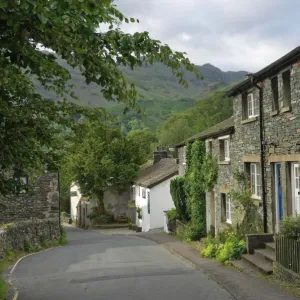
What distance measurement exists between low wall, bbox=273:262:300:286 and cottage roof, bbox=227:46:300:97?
5.70 meters

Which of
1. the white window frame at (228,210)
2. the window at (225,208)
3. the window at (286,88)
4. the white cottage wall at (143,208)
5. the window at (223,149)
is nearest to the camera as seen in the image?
the window at (286,88)

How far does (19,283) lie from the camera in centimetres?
1336

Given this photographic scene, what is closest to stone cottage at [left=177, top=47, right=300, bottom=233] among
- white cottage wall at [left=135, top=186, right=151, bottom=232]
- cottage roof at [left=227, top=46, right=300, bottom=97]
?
cottage roof at [left=227, top=46, right=300, bottom=97]

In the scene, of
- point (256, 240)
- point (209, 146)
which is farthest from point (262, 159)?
point (209, 146)

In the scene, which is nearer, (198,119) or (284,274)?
(284,274)

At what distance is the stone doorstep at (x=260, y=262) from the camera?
40.2 ft

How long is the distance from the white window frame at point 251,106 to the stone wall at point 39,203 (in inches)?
631

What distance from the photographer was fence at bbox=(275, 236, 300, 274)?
1053 cm

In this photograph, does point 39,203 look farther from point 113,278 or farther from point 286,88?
point 286,88

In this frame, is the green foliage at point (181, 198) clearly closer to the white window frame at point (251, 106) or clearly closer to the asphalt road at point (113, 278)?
the asphalt road at point (113, 278)

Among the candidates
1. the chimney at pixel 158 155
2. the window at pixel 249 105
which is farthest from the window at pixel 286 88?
the chimney at pixel 158 155

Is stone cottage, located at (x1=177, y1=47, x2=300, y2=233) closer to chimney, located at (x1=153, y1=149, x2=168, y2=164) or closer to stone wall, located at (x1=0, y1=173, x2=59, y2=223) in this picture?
stone wall, located at (x1=0, y1=173, x2=59, y2=223)

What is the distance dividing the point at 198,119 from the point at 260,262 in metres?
75.5

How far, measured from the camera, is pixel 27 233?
78.4 ft
